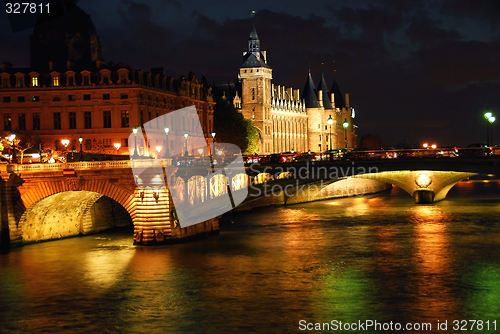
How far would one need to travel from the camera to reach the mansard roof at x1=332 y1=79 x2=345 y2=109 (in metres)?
195

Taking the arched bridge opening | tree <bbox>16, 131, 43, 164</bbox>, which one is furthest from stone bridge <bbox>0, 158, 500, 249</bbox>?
tree <bbox>16, 131, 43, 164</bbox>

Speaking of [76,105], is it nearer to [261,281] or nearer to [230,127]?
[230,127]

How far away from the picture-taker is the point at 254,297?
28.2 m

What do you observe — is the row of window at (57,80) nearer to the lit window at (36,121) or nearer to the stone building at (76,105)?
the stone building at (76,105)

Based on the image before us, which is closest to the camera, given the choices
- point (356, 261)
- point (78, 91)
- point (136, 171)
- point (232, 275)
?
point (232, 275)

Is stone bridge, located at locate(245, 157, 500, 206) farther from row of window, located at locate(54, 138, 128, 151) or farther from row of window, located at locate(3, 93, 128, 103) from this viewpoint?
row of window, located at locate(3, 93, 128, 103)

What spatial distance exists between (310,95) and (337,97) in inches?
432

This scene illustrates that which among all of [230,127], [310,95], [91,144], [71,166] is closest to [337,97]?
[310,95]

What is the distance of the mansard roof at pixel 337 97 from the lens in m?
195

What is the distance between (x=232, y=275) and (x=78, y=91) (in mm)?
45766

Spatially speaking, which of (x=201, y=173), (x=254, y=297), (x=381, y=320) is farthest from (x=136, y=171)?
(x=381, y=320)

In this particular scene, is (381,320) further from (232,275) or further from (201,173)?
(201,173)

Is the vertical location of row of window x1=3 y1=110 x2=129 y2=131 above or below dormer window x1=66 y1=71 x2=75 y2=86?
below

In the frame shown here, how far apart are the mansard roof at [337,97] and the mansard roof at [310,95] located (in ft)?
26.5
